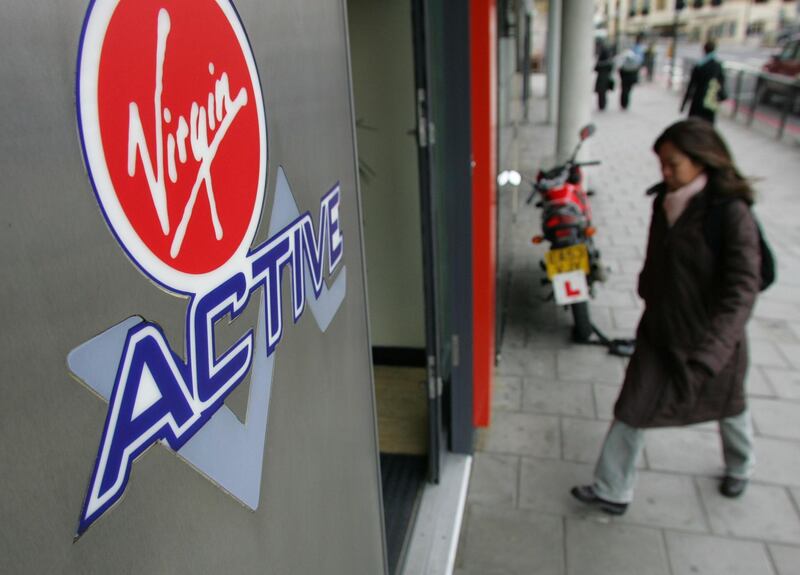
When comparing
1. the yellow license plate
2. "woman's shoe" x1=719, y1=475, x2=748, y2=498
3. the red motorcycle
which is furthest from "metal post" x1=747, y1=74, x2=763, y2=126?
"woman's shoe" x1=719, y1=475, x2=748, y2=498

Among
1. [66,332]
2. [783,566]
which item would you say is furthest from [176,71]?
[783,566]

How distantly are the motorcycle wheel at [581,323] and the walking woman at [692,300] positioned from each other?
1718 millimetres

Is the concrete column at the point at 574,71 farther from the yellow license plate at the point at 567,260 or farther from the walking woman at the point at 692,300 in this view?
the walking woman at the point at 692,300

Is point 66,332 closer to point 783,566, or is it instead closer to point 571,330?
point 783,566

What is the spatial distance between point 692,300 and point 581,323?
6.96 ft

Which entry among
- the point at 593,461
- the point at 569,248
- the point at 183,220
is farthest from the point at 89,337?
the point at 569,248

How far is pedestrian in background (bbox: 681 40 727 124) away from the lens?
9414 mm

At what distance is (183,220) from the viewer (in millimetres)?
758

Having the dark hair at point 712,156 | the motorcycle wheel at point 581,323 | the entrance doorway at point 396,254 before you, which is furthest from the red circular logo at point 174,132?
the motorcycle wheel at point 581,323

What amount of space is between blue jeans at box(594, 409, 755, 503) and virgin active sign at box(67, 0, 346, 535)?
7.57ft

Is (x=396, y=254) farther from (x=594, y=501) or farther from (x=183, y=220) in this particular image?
(x=183, y=220)

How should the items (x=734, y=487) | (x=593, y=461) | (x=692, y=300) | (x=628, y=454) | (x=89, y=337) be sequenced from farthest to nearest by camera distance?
(x=593, y=461)
(x=734, y=487)
(x=628, y=454)
(x=692, y=300)
(x=89, y=337)

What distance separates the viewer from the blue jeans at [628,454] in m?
2.90

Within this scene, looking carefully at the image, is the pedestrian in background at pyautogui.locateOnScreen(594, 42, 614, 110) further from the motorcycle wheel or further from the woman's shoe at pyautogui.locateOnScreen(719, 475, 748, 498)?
the woman's shoe at pyautogui.locateOnScreen(719, 475, 748, 498)
